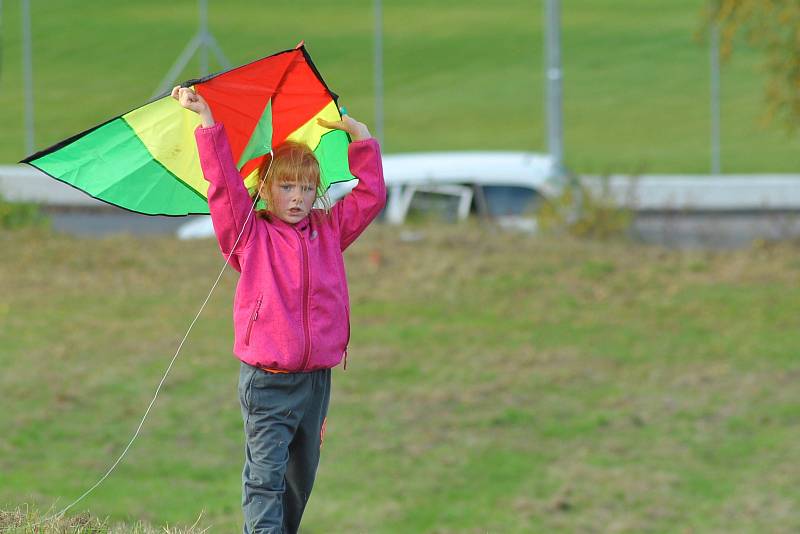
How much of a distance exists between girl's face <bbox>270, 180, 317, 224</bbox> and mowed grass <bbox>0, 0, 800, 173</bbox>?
24804 mm

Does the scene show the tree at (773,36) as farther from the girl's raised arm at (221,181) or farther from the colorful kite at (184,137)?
the girl's raised arm at (221,181)

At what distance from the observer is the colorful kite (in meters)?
3.96

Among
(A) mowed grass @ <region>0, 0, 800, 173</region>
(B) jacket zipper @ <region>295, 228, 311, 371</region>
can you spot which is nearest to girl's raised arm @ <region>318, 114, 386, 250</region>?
(B) jacket zipper @ <region>295, 228, 311, 371</region>

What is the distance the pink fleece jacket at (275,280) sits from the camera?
12.4ft

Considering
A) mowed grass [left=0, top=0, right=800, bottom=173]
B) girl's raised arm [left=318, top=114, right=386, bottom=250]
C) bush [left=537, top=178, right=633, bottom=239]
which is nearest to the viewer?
girl's raised arm [left=318, top=114, right=386, bottom=250]

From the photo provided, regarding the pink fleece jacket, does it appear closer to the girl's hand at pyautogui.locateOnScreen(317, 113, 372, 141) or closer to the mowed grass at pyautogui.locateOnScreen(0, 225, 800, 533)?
the girl's hand at pyautogui.locateOnScreen(317, 113, 372, 141)

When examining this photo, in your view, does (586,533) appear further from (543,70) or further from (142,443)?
(543,70)

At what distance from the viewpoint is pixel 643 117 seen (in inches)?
1261

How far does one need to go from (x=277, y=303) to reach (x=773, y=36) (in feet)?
30.6

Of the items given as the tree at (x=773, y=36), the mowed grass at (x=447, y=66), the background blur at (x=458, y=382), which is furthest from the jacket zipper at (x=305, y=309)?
the mowed grass at (x=447, y=66)

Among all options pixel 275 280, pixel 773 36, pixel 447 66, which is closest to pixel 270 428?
pixel 275 280

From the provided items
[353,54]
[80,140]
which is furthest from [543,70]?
[80,140]

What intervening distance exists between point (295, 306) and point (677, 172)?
73.4 feet

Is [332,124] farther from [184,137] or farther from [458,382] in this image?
[458,382]
